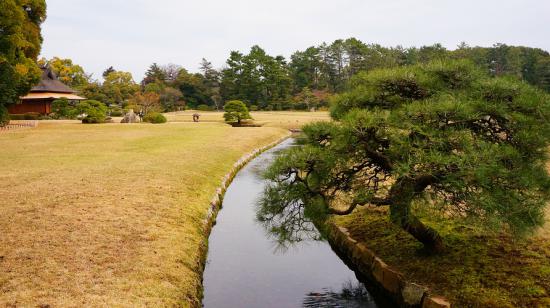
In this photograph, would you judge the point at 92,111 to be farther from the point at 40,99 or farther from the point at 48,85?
the point at 48,85

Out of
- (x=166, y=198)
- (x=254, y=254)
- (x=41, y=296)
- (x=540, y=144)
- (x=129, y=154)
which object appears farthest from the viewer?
(x=129, y=154)

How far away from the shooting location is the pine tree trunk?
6570mm

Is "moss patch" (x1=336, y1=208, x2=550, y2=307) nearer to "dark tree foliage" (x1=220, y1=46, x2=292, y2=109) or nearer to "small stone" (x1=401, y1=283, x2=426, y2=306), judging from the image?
"small stone" (x1=401, y1=283, x2=426, y2=306)

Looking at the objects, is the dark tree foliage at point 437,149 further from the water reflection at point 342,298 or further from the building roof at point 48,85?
the building roof at point 48,85

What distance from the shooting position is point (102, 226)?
886 cm

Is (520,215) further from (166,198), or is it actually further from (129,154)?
(129,154)

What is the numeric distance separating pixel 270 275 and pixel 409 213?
3450mm

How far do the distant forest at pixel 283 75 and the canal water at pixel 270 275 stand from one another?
52.1 meters

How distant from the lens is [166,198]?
1153 centimetres

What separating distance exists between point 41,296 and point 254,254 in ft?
16.4

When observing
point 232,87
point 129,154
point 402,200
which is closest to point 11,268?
point 402,200

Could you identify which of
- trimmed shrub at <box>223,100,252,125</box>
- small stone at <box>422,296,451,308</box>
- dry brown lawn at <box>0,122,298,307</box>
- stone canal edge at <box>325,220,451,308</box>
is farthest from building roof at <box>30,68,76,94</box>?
small stone at <box>422,296,451,308</box>

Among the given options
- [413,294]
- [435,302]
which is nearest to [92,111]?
[413,294]

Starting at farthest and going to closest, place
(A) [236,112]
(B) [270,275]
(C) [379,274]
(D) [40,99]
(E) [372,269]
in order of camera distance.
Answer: (D) [40,99] < (A) [236,112] < (B) [270,275] < (E) [372,269] < (C) [379,274]
